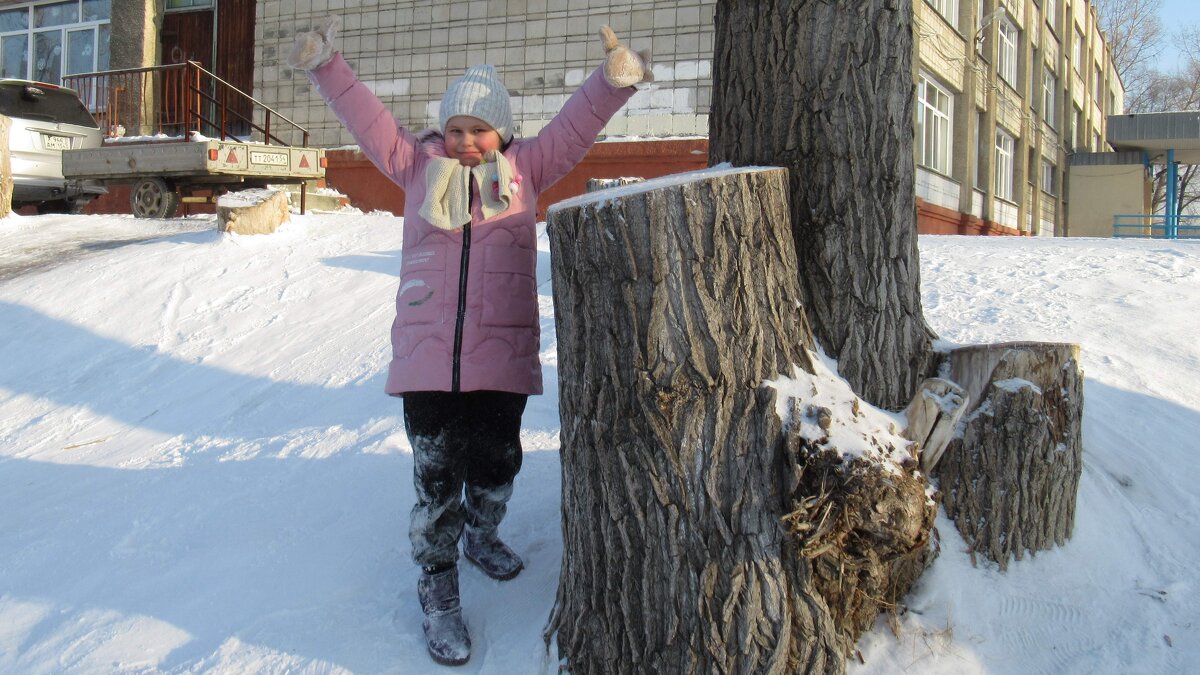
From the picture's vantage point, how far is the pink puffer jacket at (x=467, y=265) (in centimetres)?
249

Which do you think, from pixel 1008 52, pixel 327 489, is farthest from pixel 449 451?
pixel 1008 52

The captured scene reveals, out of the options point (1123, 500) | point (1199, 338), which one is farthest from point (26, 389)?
point (1199, 338)

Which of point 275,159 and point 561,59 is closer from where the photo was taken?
point 275,159

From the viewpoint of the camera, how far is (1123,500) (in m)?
2.96

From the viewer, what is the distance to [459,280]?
2.53 meters

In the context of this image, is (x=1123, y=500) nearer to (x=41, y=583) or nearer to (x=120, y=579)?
(x=120, y=579)

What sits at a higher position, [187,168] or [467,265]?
[187,168]

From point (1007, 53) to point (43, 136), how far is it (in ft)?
59.1

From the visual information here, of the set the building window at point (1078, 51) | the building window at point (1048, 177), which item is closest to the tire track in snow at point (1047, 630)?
the building window at point (1048, 177)

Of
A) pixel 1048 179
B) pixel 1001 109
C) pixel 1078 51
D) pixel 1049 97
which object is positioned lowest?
pixel 1048 179

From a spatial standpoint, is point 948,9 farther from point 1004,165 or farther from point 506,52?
point 506,52

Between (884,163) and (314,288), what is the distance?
509cm

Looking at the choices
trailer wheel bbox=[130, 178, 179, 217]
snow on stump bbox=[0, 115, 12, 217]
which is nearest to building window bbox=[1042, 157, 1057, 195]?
trailer wheel bbox=[130, 178, 179, 217]

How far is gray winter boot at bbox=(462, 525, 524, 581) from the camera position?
2.82 meters
